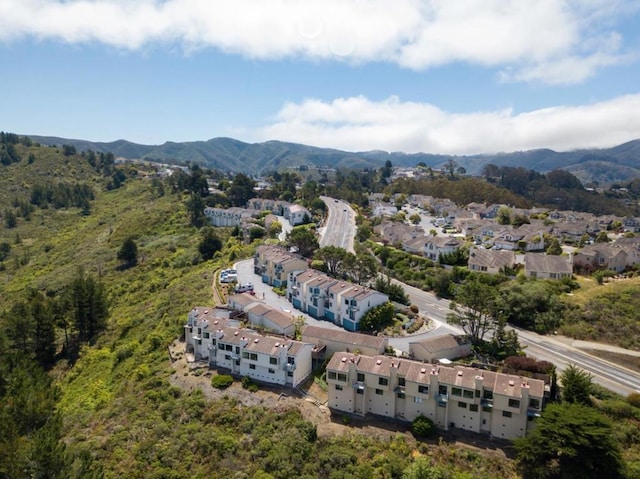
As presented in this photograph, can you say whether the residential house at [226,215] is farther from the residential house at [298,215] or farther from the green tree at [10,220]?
the green tree at [10,220]

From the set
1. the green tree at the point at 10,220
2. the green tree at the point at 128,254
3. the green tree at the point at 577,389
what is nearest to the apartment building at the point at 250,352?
the green tree at the point at 577,389

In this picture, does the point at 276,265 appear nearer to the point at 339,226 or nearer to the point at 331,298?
the point at 331,298

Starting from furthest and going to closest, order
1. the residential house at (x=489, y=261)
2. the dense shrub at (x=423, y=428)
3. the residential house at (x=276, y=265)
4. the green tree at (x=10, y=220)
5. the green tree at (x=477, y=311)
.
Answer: the green tree at (x=10, y=220) → the residential house at (x=489, y=261) → the residential house at (x=276, y=265) → the green tree at (x=477, y=311) → the dense shrub at (x=423, y=428)

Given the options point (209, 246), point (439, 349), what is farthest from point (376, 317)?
point (209, 246)

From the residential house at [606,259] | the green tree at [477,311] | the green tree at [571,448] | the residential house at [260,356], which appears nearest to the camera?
the green tree at [571,448]

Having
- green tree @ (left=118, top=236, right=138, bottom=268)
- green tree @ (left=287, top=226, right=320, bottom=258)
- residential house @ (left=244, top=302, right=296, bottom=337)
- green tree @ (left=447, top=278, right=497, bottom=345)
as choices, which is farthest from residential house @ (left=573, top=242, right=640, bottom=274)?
green tree @ (left=118, top=236, right=138, bottom=268)
